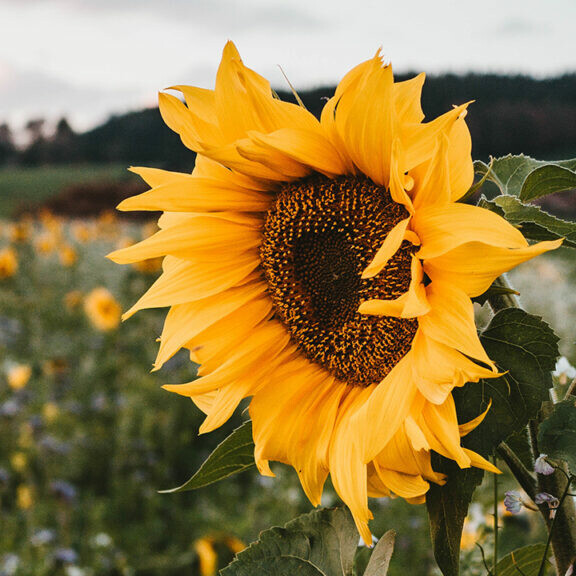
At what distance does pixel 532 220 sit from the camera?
0.58 meters

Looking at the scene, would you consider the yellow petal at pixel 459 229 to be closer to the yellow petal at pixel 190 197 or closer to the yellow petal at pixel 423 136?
the yellow petal at pixel 423 136

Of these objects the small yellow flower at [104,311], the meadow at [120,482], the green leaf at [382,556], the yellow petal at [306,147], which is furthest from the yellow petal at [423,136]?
the small yellow flower at [104,311]

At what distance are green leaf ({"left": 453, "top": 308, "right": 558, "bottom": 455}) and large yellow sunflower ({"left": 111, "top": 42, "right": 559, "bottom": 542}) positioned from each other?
2 centimetres

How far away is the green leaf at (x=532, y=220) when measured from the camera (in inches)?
22.5

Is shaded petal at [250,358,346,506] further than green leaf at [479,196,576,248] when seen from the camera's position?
Yes

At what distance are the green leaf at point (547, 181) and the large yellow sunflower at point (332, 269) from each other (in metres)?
0.07

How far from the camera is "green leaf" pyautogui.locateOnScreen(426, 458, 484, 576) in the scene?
0.57 metres

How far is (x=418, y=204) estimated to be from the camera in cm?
62

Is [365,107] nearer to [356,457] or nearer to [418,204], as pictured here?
[418,204]

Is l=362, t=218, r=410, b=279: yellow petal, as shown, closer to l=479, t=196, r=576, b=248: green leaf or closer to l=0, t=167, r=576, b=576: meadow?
l=479, t=196, r=576, b=248: green leaf

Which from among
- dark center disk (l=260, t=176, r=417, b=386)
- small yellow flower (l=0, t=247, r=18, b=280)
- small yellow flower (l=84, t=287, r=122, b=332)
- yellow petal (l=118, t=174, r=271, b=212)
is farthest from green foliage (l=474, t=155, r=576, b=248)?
small yellow flower (l=0, t=247, r=18, b=280)

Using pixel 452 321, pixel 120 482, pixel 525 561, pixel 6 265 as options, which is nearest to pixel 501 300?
pixel 452 321

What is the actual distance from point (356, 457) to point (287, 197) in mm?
309

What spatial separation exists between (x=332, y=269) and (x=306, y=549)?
1.03 ft
